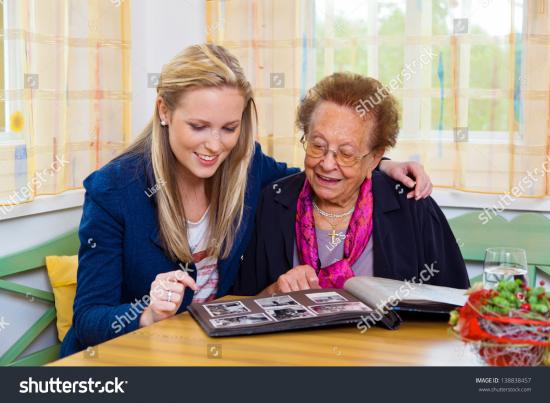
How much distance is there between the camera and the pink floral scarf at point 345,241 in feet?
6.50

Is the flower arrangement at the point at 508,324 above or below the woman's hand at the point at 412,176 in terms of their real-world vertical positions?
below

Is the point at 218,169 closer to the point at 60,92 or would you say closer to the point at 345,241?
the point at 345,241

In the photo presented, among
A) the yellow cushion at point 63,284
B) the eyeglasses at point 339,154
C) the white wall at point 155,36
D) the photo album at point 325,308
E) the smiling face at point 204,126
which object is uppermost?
the white wall at point 155,36

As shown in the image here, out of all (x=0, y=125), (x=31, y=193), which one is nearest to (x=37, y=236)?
Result: (x=31, y=193)

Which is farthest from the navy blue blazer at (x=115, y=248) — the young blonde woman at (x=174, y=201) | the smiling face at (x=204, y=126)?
the smiling face at (x=204, y=126)

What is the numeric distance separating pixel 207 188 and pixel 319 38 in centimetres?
129

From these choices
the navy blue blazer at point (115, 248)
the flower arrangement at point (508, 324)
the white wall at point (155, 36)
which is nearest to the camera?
the flower arrangement at point (508, 324)

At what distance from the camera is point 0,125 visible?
96.8 inches

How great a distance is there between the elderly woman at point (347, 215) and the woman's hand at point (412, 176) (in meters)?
0.03

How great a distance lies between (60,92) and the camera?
2648 mm

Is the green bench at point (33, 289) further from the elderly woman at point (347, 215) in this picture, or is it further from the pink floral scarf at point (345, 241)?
the pink floral scarf at point (345, 241)

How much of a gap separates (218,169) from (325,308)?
1.98ft

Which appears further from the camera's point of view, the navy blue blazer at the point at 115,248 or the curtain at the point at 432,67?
the curtain at the point at 432,67
